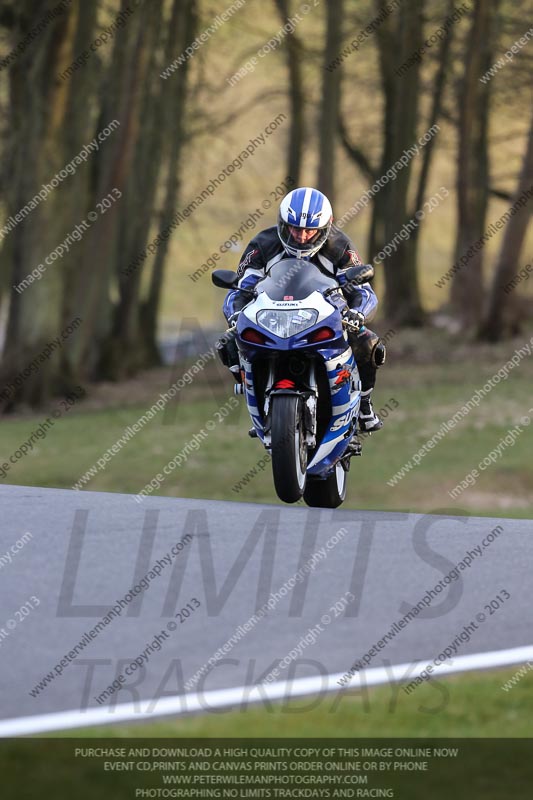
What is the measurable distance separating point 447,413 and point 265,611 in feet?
64.9

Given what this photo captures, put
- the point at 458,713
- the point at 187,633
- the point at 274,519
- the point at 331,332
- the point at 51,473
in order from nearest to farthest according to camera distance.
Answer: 1. the point at 458,713
2. the point at 187,633
3. the point at 274,519
4. the point at 331,332
5. the point at 51,473

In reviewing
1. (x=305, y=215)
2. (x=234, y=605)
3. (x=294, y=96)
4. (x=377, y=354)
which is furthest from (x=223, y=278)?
(x=294, y=96)

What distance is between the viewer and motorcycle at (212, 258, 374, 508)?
10.2m

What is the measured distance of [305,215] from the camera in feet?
34.3

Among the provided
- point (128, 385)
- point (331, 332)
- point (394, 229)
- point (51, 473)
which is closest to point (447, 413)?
point (51, 473)

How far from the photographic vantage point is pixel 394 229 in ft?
131

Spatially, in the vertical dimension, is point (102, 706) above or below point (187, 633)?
above

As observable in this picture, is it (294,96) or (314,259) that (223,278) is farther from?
(294,96)

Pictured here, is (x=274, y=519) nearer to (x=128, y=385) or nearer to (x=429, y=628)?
(x=429, y=628)

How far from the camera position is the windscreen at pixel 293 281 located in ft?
34.6

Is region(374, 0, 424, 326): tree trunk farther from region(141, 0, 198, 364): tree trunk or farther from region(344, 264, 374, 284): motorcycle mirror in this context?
region(344, 264, 374, 284): motorcycle mirror

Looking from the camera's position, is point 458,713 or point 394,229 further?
point 394,229

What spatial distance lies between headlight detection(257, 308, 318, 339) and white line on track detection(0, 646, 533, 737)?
4.26 meters
